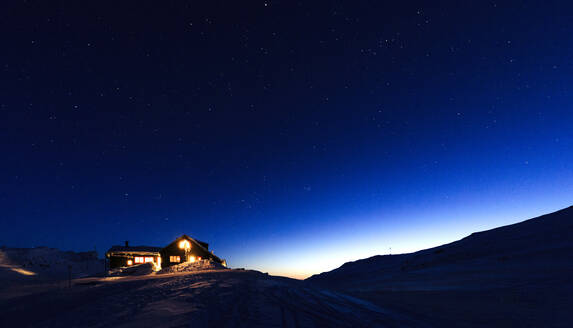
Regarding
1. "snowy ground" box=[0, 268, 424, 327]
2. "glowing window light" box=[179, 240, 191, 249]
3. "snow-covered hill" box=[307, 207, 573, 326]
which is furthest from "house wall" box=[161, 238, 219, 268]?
"snow-covered hill" box=[307, 207, 573, 326]

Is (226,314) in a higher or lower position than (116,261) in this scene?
lower

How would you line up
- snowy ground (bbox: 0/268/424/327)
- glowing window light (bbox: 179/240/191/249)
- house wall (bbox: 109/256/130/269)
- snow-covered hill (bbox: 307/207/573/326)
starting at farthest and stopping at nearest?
house wall (bbox: 109/256/130/269), glowing window light (bbox: 179/240/191/249), snow-covered hill (bbox: 307/207/573/326), snowy ground (bbox: 0/268/424/327)

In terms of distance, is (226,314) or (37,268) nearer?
(226,314)

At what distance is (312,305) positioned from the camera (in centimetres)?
758

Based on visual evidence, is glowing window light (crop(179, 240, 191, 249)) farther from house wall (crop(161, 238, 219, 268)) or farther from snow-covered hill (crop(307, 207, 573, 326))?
snow-covered hill (crop(307, 207, 573, 326))

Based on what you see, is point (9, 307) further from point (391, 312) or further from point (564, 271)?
point (564, 271)

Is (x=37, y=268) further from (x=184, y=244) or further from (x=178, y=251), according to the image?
(x=184, y=244)

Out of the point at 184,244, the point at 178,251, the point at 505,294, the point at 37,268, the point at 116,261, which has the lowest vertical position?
the point at 505,294

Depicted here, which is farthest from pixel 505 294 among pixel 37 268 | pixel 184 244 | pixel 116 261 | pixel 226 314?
pixel 37 268

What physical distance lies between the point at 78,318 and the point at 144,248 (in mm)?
58328

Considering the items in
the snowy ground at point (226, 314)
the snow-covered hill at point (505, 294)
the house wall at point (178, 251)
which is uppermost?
the house wall at point (178, 251)

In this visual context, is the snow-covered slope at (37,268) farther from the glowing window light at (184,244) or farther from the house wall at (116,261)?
the glowing window light at (184,244)

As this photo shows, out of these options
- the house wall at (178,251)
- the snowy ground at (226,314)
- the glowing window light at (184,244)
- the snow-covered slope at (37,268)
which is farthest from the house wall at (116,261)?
the snowy ground at (226,314)

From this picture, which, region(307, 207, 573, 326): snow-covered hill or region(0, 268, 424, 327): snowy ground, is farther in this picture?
region(307, 207, 573, 326): snow-covered hill
